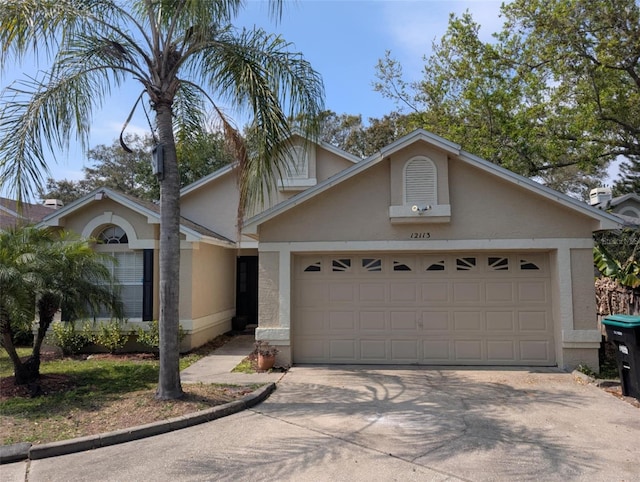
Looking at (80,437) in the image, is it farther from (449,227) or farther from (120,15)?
(449,227)

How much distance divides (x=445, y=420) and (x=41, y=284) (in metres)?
6.49

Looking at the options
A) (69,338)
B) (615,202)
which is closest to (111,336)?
(69,338)

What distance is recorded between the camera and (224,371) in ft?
30.2

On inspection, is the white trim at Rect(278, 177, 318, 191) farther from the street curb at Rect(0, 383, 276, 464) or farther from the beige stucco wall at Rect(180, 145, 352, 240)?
the street curb at Rect(0, 383, 276, 464)

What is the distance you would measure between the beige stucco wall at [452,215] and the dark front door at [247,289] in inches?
251

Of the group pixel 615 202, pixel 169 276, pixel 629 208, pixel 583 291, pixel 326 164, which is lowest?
pixel 583 291

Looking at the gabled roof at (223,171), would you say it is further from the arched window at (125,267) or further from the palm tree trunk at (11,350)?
the palm tree trunk at (11,350)

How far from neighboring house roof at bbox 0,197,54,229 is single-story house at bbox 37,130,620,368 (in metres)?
4.02

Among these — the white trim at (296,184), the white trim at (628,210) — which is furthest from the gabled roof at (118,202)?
the white trim at (628,210)

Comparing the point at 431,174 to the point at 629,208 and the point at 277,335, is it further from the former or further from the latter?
the point at 629,208

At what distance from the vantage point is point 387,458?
4.95 m

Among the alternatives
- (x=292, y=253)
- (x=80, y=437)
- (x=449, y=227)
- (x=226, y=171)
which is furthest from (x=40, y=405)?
(x=226, y=171)

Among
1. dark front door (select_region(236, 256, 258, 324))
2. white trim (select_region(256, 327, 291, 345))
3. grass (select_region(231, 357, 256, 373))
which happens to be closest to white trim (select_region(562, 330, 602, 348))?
white trim (select_region(256, 327, 291, 345))

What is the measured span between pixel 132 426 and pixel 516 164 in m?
15.9
